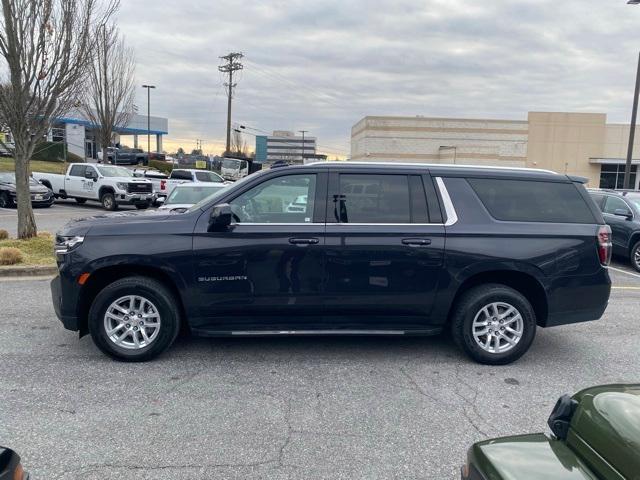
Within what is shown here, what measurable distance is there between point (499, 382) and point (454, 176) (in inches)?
76.4

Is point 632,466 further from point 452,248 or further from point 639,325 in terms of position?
point 639,325

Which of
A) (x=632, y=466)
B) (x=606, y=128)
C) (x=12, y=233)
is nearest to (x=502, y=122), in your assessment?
(x=606, y=128)

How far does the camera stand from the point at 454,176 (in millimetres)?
4898

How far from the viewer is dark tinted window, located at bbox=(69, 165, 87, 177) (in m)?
21.4

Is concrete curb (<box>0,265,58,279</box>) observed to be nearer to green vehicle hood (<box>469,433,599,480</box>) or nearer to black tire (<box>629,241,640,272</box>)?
green vehicle hood (<box>469,433,599,480</box>)

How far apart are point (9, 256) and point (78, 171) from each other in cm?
1468

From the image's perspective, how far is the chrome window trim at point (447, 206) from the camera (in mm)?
4742

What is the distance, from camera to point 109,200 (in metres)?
20.5

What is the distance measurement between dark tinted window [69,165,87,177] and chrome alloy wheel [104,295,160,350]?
18.9 metres

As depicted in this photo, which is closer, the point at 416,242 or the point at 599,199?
the point at 416,242

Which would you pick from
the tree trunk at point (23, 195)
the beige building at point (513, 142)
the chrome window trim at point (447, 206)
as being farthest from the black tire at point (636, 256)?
the beige building at point (513, 142)

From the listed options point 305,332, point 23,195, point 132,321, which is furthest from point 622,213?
point 23,195

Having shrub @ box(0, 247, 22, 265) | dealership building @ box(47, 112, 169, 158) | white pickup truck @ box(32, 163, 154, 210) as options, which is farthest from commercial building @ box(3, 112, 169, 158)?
shrub @ box(0, 247, 22, 265)

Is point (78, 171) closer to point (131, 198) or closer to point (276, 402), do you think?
point (131, 198)
